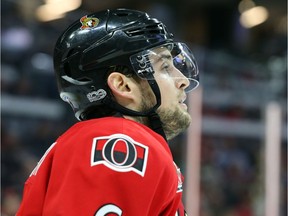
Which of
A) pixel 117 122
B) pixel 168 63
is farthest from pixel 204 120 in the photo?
pixel 117 122

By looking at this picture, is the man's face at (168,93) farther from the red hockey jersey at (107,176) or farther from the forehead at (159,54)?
the red hockey jersey at (107,176)

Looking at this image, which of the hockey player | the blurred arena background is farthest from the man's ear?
the blurred arena background

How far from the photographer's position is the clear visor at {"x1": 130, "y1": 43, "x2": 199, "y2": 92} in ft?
3.58

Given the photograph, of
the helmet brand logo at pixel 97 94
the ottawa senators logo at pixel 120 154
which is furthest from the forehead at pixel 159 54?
the ottawa senators logo at pixel 120 154

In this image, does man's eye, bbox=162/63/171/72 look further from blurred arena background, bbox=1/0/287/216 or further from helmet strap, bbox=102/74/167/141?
blurred arena background, bbox=1/0/287/216

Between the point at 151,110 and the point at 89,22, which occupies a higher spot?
the point at 89,22

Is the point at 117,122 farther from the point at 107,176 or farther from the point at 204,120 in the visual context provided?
the point at 204,120

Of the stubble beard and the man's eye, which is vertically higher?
the man's eye

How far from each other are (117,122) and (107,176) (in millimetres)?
116

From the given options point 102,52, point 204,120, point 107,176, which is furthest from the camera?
point 204,120

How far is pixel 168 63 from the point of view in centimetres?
115

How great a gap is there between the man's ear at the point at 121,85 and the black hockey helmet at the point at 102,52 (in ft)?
→ 0.05

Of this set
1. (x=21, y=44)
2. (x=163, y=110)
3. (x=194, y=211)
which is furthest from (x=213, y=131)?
(x=163, y=110)

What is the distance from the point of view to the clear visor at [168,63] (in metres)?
1.09
